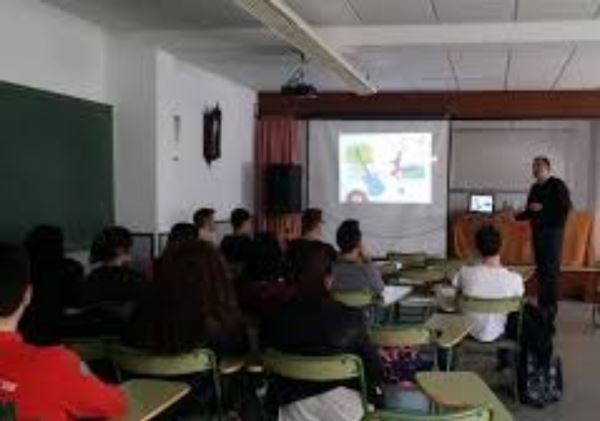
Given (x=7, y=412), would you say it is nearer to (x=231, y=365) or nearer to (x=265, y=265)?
(x=231, y=365)

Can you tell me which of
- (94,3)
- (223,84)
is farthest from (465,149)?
(94,3)

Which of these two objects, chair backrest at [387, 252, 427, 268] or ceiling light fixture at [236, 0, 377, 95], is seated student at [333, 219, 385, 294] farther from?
chair backrest at [387, 252, 427, 268]

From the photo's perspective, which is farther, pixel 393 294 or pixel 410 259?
pixel 410 259

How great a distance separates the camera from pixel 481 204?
11.8 m

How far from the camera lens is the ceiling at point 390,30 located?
5.87 meters

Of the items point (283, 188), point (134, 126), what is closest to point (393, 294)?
point (134, 126)

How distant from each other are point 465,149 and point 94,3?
7.93m

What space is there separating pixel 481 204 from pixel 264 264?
6.61m

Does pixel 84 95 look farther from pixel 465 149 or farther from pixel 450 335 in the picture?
pixel 465 149

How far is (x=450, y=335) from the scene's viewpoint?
389cm

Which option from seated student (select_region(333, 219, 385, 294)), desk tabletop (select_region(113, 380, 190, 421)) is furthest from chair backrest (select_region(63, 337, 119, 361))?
seated student (select_region(333, 219, 385, 294))

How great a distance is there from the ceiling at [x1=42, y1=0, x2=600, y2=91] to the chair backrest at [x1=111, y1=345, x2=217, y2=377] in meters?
3.18

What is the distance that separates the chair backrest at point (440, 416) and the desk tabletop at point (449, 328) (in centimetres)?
147

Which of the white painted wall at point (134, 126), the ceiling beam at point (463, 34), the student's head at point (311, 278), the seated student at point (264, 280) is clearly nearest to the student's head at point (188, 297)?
the student's head at point (311, 278)
